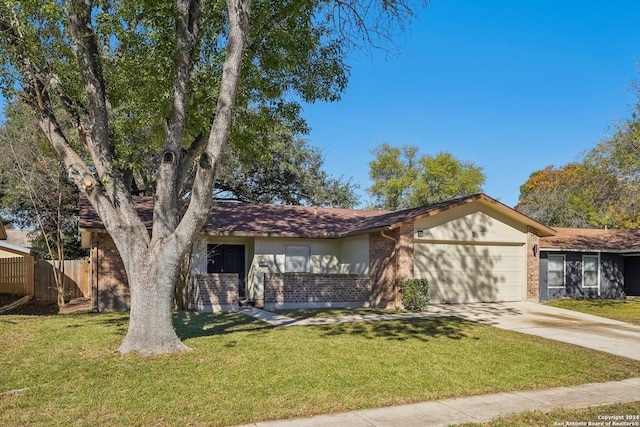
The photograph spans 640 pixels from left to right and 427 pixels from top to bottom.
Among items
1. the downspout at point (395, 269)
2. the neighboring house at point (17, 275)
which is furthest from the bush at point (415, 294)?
the neighboring house at point (17, 275)

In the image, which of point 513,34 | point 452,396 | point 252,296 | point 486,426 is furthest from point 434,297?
point 486,426

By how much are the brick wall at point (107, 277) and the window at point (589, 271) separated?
61.6 feet

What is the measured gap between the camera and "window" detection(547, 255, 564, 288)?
20922 mm

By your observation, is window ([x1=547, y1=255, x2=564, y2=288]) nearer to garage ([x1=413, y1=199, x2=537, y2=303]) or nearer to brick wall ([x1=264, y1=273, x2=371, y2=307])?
garage ([x1=413, y1=199, x2=537, y2=303])

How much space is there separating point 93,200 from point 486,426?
7.03 meters

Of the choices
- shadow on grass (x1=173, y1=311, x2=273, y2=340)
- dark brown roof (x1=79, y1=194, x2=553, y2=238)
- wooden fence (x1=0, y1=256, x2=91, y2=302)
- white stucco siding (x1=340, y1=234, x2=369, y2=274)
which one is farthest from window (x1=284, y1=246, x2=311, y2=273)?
wooden fence (x1=0, y1=256, x2=91, y2=302)

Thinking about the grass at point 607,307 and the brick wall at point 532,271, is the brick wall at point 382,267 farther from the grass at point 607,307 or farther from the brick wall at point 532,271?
the grass at point 607,307

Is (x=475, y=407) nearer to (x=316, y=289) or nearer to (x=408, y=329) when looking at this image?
(x=408, y=329)

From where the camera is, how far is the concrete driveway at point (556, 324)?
10453 millimetres

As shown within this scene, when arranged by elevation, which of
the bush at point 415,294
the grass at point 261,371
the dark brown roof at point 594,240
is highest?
the dark brown roof at point 594,240

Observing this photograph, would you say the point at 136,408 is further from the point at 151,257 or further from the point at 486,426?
the point at 486,426

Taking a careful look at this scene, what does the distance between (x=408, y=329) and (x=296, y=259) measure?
7785 mm

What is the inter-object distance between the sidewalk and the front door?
12.7 m

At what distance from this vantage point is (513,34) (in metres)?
14.2
